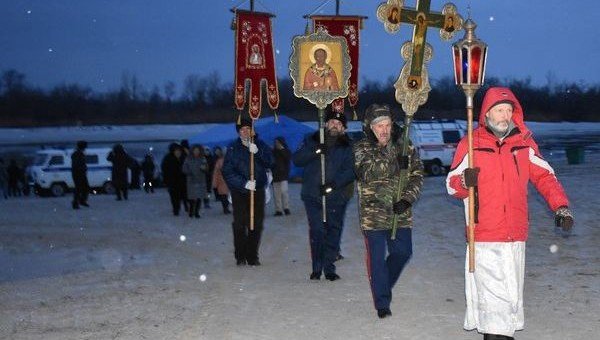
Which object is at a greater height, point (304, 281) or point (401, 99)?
point (401, 99)

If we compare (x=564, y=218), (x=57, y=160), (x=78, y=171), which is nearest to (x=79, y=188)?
(x=78, y=171)

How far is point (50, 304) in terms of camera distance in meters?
8.17

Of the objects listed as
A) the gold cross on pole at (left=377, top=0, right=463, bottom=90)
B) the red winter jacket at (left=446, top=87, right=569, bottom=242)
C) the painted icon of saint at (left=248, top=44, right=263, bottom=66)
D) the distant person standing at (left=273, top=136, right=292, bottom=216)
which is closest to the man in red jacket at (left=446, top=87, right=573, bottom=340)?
the red winter jacket at (left=446, top=87, right=569, bottom=242)

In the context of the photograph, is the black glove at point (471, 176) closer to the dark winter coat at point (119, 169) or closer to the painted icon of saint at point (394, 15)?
the painted icon of saint at point (394, 15)

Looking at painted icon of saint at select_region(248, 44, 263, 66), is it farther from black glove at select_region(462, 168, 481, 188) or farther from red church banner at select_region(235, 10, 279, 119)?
black glove at select_region(462, 168, 481, 188)

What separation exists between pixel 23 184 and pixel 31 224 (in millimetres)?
14556

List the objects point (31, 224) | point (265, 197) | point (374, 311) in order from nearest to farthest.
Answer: point (374, 311), point (265, 197), point (31, 224)

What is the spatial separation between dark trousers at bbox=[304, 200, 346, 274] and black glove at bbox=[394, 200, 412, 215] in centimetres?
205

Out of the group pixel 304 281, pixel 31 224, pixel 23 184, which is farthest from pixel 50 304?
pixel 23 184

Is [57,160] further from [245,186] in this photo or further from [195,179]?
[245,186]

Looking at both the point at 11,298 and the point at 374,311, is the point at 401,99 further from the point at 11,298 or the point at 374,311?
the point at 11,298

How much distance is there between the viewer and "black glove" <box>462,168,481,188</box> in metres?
5.62

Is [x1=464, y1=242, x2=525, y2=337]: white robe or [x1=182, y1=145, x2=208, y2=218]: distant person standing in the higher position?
[x1=464, y1=242, x2=525, y2=337]: white robe

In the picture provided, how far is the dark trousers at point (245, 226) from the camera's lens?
10469mm
